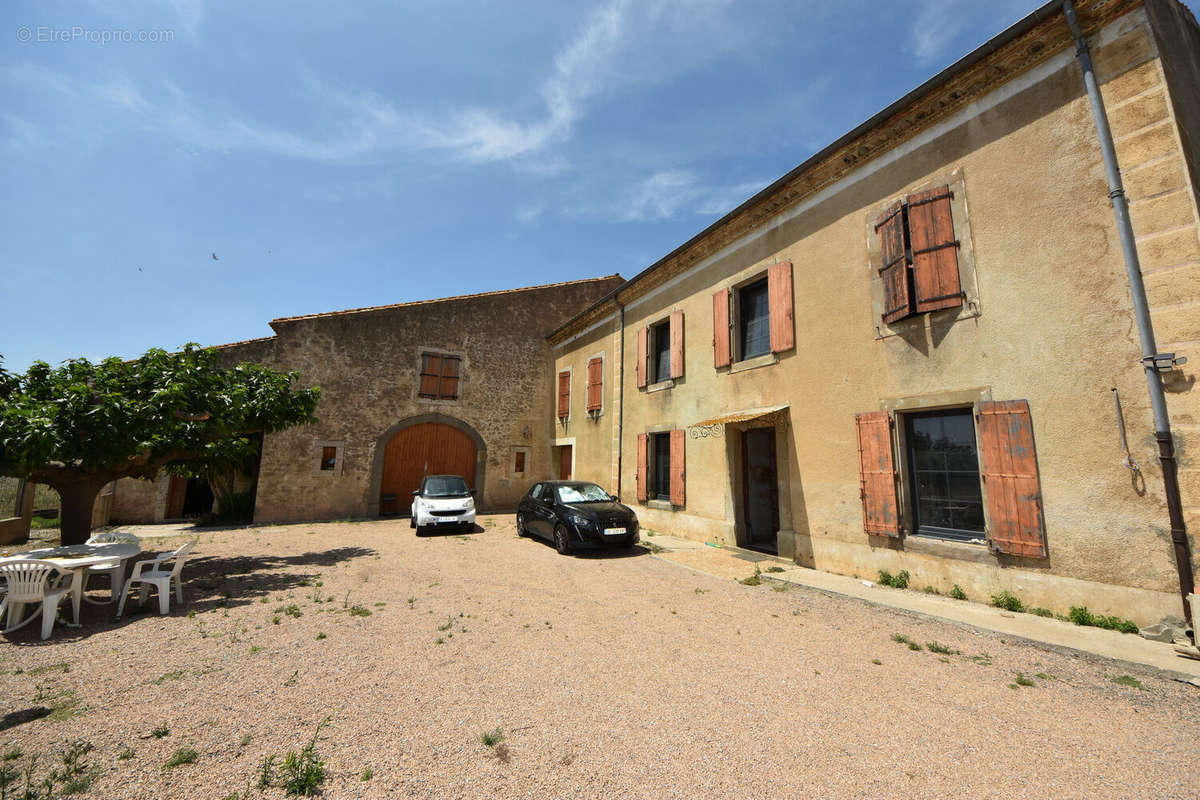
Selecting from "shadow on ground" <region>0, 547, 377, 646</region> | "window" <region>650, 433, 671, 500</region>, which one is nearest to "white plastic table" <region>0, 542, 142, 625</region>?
"shadow on ground" <region>0, 547, 377, 646</region>

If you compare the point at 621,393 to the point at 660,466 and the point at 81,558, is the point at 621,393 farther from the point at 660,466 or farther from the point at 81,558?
the point at 81,558

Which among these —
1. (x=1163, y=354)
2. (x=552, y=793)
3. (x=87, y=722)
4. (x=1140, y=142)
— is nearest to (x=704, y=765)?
(x=552, y=793)

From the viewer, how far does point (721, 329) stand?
30.6 ft

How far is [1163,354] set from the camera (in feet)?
14.1

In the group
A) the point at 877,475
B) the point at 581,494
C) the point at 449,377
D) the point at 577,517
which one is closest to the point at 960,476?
the point at 877,475

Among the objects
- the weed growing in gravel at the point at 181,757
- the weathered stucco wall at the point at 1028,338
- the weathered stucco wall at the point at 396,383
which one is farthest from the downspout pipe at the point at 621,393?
the weed growing in gravel at the point at 181,757

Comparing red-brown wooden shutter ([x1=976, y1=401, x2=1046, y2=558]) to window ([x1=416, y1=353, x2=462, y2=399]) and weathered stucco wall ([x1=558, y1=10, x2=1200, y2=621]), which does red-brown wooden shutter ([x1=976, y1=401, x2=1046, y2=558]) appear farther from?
window ([x1=416, y1=353, x2=462, y2=399])

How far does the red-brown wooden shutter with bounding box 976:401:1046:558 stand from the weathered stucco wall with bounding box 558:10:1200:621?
0.38 ft

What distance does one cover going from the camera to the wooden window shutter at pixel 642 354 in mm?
11508

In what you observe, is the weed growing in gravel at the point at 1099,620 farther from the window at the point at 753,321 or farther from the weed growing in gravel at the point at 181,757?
the weed growing in gravel at the point at 181,757

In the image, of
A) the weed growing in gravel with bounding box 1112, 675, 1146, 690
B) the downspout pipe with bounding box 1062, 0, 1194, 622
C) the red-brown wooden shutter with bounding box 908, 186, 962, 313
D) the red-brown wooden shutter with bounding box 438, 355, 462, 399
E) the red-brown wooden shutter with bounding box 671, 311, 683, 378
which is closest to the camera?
the weed growing in gravel with bounding box 1112, 675, 1146, 690

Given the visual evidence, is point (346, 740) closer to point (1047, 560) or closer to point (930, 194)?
point (1047, 560)

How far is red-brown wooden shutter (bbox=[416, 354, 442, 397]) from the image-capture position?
48.0 feet

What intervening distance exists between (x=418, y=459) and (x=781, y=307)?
11.2m
